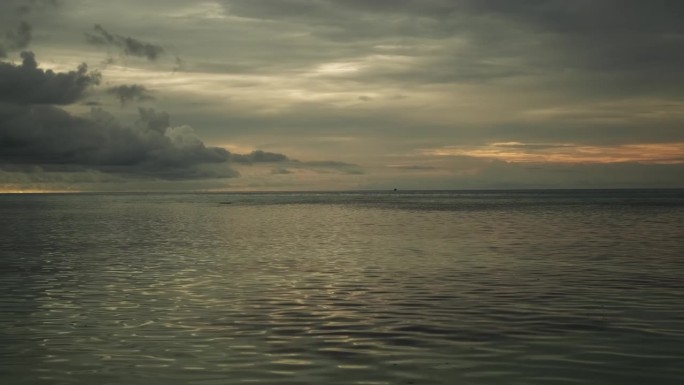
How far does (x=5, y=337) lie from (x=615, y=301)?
21.0 meters

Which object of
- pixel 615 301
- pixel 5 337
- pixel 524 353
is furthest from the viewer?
pixel 615 301

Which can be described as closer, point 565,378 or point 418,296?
point 565,378

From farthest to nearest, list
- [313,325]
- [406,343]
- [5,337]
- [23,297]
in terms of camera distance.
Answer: [23,297]
[313,325]
[5,337]
[406,343]

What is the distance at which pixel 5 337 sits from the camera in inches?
790

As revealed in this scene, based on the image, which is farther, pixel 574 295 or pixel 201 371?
pixel 574 295

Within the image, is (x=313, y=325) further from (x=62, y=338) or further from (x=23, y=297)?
(x=23, y=297)

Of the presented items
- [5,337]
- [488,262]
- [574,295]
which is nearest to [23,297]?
[5,337]

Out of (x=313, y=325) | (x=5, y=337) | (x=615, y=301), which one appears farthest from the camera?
(x=615, y=301)

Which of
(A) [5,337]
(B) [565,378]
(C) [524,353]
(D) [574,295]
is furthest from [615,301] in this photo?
(A) [5,337]

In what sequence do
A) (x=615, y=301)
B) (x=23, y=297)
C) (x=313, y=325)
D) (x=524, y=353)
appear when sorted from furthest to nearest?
(x=23, y=297)
(x=615, y=301)
(x=313, y=325)
(x=524, y=353)

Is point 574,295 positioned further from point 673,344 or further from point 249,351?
point 249,351

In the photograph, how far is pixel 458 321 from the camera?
22.0 metres

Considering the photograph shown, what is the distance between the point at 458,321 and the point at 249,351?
24.2ft

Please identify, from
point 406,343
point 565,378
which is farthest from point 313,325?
point 565,378
